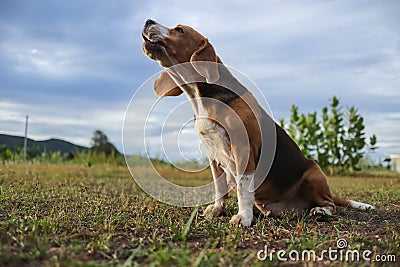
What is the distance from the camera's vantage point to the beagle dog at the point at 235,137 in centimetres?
388

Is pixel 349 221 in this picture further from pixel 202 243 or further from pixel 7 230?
pixel 7 230

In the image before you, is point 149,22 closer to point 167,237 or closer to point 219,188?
point 219,188

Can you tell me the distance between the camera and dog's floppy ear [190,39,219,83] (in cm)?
400

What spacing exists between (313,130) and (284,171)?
9643 millimetres

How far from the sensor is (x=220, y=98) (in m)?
4.02

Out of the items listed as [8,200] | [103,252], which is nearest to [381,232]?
[103,252]

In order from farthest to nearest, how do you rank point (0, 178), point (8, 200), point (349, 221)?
point (0, 178)
point (8, 200)
point (349, 221)

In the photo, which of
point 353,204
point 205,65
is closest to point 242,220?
point 205,65

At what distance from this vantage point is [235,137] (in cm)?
387

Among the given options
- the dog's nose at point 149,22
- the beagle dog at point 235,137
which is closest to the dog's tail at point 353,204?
the beagle dog at point 235,137

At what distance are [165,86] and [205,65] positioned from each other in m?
0.74

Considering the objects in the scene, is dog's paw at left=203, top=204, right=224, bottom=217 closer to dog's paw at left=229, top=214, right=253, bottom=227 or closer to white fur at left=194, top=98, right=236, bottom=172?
white fur at left=194, top=98, right=236, bottom=172

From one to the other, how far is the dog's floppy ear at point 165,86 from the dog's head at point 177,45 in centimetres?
39

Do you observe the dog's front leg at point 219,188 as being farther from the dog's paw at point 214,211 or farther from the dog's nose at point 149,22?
the dog's nose at point 149,22
